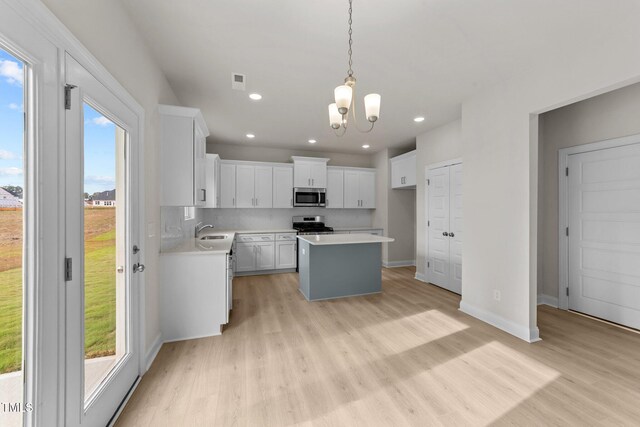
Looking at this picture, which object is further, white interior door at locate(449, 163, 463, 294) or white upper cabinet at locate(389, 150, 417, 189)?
white upper cabinet at locate(389, 150, 417, 189)

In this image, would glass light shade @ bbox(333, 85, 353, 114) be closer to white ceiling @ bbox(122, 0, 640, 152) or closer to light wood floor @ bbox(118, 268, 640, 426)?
white ceiling @ bbox(122, 0, 640, 152)

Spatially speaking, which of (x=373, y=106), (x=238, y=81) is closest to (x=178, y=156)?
(x=238, y=81)

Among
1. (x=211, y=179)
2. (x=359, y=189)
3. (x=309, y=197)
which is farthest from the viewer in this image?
(x=359, y=189)

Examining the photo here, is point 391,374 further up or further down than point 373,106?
further down

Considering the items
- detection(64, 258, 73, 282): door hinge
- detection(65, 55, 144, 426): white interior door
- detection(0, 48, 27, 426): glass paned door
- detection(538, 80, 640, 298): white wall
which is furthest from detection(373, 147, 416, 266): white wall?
detection(0, 48, 27, 426): glass paned door

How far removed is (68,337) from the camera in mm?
1256

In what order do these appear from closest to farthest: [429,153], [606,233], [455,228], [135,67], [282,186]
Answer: [135,67], [606,233], [455,228], [429,153], [282,186]

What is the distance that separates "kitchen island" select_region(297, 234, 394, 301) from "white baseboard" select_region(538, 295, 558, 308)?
218cm

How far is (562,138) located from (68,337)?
5.07m

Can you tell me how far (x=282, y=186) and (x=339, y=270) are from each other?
2534 millimetres

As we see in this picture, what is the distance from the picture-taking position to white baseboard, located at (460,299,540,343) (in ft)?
8.59

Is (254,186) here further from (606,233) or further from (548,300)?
(606,233)

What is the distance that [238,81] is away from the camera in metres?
2.80

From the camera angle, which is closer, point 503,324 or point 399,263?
point 503,324
